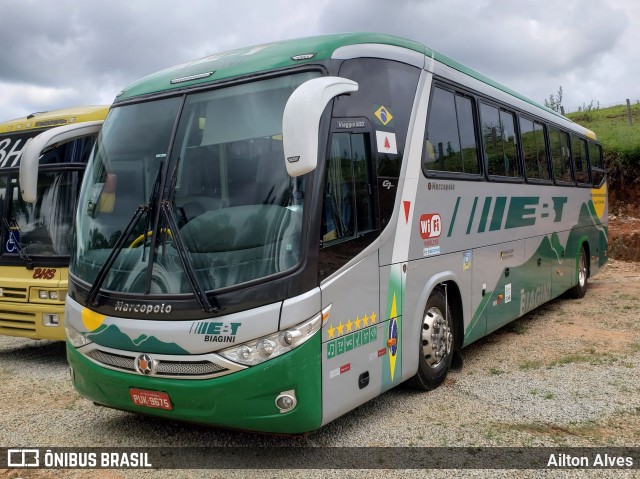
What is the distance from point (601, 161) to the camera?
13.6m

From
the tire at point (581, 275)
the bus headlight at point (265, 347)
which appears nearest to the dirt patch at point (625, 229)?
the tire at point (581, 275)

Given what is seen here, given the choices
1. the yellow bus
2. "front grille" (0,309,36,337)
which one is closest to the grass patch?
the yellow bus

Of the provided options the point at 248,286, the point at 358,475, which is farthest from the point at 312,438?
the point at 248,286

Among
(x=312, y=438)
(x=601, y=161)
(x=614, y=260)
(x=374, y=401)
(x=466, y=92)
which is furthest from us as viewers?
Result: (x=614, y=260)

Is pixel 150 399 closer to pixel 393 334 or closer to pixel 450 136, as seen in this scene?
pixel 393 334

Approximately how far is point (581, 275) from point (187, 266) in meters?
9.74

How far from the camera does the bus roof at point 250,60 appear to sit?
16.1 feet

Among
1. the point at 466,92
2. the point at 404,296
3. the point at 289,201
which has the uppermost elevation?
the point at 466,92

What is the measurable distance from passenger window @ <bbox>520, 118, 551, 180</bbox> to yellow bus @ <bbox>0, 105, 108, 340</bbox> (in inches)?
225

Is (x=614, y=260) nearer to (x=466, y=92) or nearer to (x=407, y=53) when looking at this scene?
(x=466, y=92)

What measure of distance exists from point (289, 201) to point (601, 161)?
11155 millimetres

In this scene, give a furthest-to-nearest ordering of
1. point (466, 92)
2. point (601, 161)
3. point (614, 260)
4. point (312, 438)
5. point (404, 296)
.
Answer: point (614, 260) < point (601, 161) < point (466, 92) < point (404, 296) < point (312, 438)

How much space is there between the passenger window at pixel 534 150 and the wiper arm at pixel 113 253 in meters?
5.84

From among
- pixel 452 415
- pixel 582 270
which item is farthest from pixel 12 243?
pixel 582 270
